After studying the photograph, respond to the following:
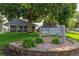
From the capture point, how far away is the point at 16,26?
3.53 meters

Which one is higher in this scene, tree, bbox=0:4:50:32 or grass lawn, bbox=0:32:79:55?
tree, bbox=0:4:50:32

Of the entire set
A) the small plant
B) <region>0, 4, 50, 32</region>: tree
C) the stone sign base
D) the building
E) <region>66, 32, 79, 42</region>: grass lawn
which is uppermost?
<region>0, 4, 50, 32</region>: tree

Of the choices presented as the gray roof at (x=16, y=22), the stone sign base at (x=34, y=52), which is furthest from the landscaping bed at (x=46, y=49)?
the gray roof at (x=16, y=22)

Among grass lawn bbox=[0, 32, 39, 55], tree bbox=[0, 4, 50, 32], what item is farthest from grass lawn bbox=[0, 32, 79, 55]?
tree bbox=[0, 4, 50, 32]

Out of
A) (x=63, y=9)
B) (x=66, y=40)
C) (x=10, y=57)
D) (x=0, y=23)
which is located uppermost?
(x=63, y=9)

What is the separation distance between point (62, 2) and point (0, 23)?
3.67 feet

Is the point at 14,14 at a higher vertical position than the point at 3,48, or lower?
higher

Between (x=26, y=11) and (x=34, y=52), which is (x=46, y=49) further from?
(x=26, y=11)

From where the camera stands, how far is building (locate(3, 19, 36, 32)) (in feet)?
11.6

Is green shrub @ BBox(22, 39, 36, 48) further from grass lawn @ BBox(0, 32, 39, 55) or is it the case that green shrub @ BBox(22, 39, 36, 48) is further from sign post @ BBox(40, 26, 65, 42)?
sign post @ BBox(40, 26, 65, 42)

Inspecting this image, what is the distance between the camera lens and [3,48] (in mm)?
3566

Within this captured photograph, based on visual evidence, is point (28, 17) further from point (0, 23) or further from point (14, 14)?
point (0, 23)

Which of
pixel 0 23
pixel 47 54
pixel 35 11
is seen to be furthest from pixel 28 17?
pixel 47 54

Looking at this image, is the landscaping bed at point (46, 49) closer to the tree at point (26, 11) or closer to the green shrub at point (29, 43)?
the green shrub at point (29, 43)
